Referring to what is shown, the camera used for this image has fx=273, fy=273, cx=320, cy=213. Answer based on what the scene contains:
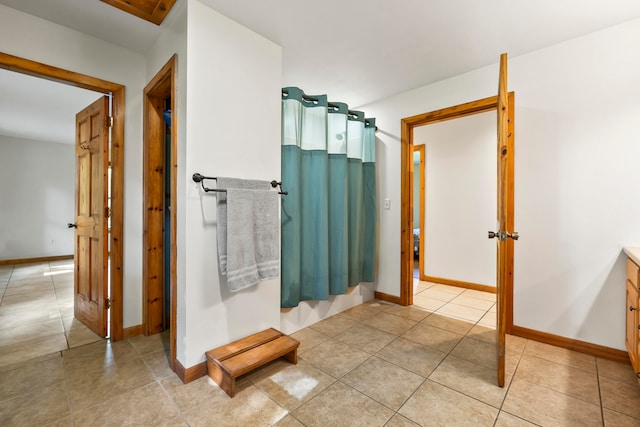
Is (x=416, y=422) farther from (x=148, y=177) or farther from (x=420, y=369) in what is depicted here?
(x=148, y=177)

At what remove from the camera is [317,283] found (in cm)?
243

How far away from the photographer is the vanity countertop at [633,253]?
5.22 ft

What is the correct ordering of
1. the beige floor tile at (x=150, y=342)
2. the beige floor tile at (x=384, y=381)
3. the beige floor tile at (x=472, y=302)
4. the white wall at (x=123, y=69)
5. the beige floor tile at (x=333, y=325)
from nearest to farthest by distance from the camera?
the beige floor tile at (x=384, y=381) < the white wall at (x=123, y=69) < the beige floor tile at (x=150, y=342) < the beige floor tile at (x=333, y=325) < the beige floor tile at (x=472, y=302)

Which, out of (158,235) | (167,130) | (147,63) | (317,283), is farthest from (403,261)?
(147,63)

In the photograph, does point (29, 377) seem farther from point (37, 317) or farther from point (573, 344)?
point (573, 344)

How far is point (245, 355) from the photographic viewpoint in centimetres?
171

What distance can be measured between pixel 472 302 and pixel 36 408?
3723 millimetres

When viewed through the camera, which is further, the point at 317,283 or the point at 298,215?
the point at 317,283

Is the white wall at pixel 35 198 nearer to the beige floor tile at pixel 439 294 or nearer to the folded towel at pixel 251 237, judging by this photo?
the folded towel at pixel 251 237

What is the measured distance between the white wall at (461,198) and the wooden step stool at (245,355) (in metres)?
2.91

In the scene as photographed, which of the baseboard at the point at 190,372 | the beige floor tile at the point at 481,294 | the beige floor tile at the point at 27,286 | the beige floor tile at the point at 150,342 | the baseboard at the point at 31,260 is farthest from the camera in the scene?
the baseboard at the point at 31,260

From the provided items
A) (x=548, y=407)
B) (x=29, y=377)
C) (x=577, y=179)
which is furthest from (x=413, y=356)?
(x=29, y=377)

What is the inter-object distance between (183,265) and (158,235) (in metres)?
0.83

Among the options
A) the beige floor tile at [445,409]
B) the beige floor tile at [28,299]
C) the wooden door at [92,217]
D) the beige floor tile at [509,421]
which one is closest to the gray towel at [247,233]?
the beige floor tile at [445,409]
